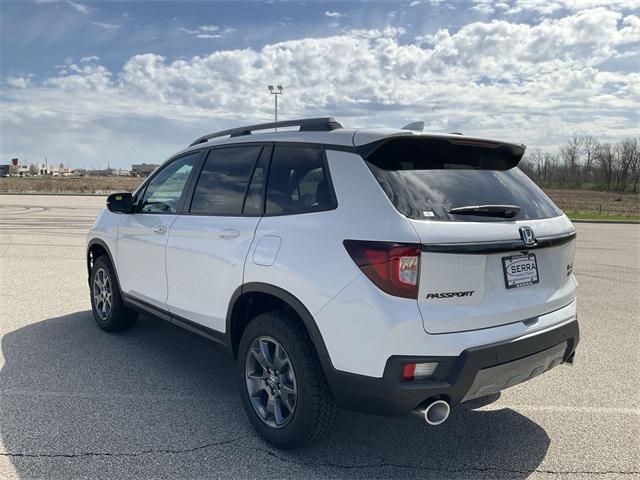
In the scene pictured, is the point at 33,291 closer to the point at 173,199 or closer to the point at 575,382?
the point at 173,199

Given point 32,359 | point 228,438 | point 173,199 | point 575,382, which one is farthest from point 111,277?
point 575,382

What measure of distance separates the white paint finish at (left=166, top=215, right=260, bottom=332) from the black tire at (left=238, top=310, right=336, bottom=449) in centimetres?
41

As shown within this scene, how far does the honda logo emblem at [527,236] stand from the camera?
289 cm

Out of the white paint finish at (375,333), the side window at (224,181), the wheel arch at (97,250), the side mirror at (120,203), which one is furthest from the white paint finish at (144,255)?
the white paint finish at (375,333)

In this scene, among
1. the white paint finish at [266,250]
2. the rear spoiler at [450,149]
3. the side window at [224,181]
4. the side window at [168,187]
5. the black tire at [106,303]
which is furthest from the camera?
the black tire at [106,303]

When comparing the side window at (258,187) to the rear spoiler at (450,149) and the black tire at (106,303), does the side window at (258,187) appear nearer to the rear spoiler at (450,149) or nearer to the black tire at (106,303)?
the rear spoiler at (450,149)

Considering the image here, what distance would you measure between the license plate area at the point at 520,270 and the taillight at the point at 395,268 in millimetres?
577

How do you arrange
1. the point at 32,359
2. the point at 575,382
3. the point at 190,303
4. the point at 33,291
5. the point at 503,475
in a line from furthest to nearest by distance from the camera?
1. the point at 33,291
2. the point at 32,359
3. the point at 575,382
4. the point at 190,303
5. the point at 503,475

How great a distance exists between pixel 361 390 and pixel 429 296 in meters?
0.60

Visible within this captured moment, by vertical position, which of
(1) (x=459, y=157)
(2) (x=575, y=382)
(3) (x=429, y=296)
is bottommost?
(2) (x=575, y=382)

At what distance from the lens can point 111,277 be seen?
205 inches

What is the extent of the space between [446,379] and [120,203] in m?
3.34

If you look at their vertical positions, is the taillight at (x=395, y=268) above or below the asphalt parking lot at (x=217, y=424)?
above

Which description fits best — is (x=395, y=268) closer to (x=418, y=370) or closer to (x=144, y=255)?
(x=418, y=370)
